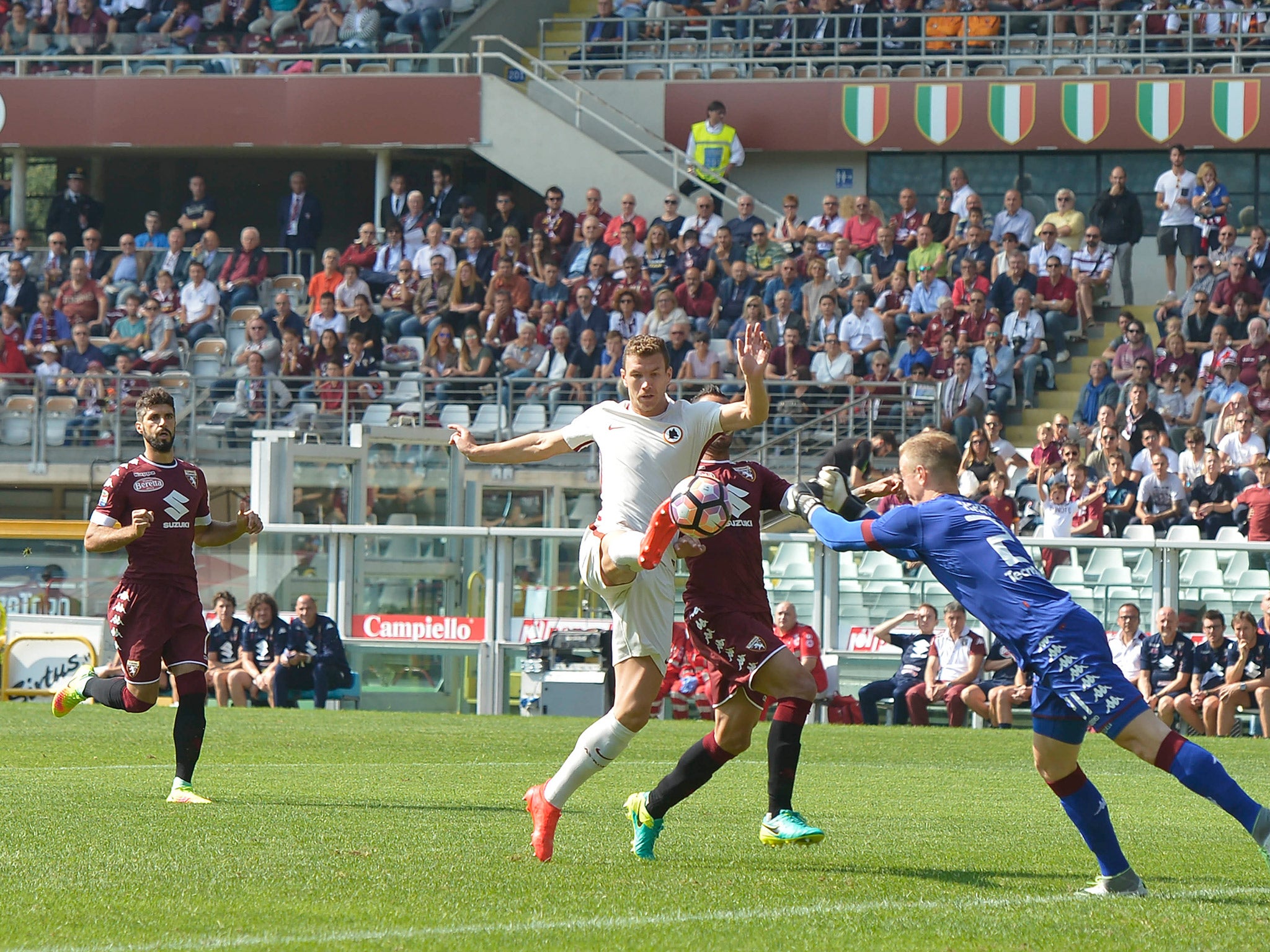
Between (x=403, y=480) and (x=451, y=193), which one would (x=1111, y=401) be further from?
(x=451, y=193)

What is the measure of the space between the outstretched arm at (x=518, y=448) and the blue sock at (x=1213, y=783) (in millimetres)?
2647

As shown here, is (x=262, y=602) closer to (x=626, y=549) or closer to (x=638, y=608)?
(x=638, y=608)

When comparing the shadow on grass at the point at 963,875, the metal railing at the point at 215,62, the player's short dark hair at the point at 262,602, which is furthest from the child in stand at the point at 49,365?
the shadow on grass at the point at 963,875

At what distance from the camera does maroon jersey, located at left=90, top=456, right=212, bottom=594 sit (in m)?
9.03

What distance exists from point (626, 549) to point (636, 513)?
0.39 metres

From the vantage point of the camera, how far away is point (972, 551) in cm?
606

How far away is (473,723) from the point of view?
51.7ft

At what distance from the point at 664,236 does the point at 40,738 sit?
12836 mm

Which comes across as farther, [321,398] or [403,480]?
[321,398]

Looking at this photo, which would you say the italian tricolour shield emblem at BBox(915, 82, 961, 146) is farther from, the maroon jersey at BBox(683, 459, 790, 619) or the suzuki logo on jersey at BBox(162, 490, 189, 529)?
the maroon jersey at BBox(683, 459, 790, 619)

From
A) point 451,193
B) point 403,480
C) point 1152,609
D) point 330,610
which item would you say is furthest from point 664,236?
point 1152,609

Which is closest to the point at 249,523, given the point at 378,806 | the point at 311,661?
the point at 378,806

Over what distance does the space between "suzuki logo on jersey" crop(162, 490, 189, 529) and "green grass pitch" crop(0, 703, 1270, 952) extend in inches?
55.4

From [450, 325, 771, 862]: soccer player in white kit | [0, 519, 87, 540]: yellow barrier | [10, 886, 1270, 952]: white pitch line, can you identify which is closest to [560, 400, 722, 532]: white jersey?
[450, 325, 771, 862]: soccer player in white kit
